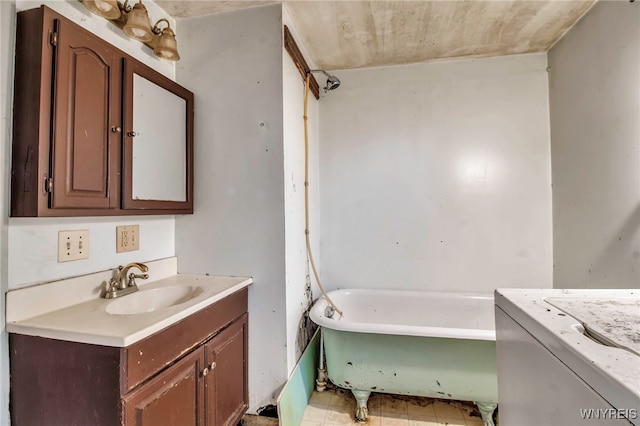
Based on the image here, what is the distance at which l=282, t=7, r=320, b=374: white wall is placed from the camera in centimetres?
156

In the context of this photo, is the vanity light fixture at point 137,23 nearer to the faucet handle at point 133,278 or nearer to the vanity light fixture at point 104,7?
the vanity light fixture at point 104,7

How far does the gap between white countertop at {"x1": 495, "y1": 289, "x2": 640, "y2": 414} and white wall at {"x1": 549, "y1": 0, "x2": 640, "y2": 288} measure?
897mm

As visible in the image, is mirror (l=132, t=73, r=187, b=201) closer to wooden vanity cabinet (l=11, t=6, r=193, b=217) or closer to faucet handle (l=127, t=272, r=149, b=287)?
wooden vanity cabinet (l=11, t=6, r=193, b=217)

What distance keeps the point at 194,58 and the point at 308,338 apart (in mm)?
Answer: 1837

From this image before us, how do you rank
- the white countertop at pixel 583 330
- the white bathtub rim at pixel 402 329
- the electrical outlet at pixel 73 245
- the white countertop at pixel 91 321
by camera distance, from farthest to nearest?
the white bathtub rim at pixel 402 329 < the electrical outlet at pixel 73 245 < the white countertop at pixel 91 321 < the white countertop at pixel 583 330

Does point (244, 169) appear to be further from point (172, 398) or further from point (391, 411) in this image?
point (391, 411)

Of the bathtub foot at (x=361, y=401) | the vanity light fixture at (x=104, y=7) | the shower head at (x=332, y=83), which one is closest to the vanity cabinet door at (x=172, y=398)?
the bathtub foot at (x=361, y=401)

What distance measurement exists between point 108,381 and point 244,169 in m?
1.04

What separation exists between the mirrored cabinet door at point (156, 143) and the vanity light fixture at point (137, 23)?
0.15 m

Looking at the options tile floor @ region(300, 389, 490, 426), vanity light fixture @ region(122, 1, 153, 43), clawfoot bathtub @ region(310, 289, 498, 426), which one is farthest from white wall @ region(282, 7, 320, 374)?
vanity light fixture @ region(122, 1, 153, 43)

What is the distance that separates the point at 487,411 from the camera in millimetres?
1488

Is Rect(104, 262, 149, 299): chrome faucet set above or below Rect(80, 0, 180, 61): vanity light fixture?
below

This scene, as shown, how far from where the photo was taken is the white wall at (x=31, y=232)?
923 millimetres

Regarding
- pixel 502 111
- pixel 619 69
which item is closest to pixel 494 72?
pixel 502 111
